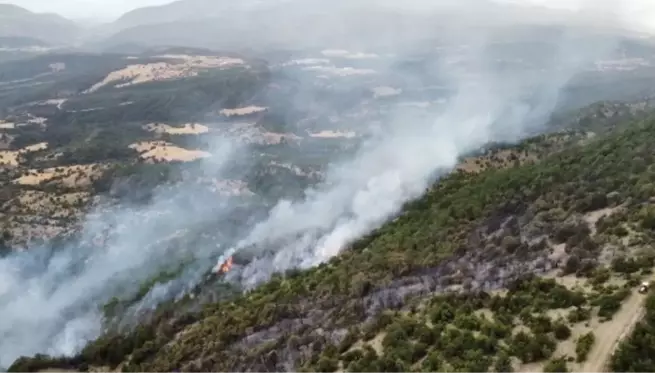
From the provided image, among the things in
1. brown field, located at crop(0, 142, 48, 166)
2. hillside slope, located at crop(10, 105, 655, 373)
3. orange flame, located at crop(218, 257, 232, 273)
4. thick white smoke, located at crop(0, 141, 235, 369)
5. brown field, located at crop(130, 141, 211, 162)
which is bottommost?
thick white smoke, located at crop(0, 141, 235, 369)

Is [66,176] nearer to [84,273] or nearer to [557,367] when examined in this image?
[84,273]

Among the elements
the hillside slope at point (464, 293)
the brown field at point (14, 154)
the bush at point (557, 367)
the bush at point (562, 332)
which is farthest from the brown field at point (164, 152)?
the bush at point (557, 367)

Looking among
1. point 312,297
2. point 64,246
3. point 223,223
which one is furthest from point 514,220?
point 64,246

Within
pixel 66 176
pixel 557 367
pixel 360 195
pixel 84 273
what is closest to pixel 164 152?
pixel 66 176

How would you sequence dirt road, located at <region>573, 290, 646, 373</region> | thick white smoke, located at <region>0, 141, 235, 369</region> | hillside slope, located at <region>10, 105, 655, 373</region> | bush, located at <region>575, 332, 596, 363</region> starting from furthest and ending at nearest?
thick white smoke, located at <region>0, 141, 235, 369</region> < hillside slope, located at <region>10, 105, 655, 373</region> < bush, located at <region>575, 332, 596, 363</region> < dirt road, located at <region>573, 290, 646, 373</region>

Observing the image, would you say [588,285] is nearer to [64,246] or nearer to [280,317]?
[280,317]

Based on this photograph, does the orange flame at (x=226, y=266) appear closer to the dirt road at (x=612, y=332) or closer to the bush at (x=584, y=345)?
the dirt road at (x=612, y=332)

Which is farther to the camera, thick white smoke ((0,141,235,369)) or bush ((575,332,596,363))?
thick white smoke ((0,141,235,369))

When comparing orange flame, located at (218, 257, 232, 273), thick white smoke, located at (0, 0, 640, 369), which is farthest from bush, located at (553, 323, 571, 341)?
orange flame, located at (218, 257, 232, 273)

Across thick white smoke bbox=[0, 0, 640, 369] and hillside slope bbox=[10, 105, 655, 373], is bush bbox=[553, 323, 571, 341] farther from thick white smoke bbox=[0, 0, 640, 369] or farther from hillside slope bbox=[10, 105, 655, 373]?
thick white smoke bbox=[0, 0, 640, 369]
